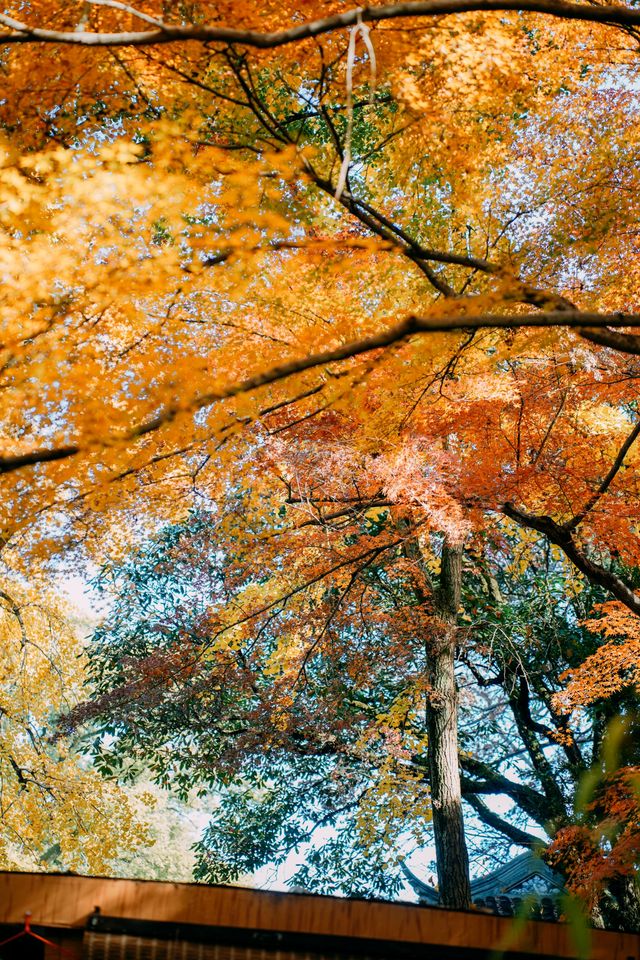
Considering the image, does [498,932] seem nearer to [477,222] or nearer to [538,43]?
[477,222]

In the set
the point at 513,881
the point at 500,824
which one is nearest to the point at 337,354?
the point at 500,824

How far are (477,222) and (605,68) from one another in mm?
1983

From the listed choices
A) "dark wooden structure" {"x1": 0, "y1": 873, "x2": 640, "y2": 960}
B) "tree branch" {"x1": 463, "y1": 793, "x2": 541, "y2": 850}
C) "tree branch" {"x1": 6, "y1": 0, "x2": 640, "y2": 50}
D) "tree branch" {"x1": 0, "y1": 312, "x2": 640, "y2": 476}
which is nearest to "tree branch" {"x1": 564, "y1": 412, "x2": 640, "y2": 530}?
"tree branch" {"x1": 0, "y1": 312, "x2": 640, "y2": 476}

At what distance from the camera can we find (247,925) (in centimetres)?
190

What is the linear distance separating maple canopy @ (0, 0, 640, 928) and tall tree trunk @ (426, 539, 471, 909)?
0.04 meters

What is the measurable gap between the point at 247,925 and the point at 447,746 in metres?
6.61

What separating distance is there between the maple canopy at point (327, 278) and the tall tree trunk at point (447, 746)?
4 centimetres

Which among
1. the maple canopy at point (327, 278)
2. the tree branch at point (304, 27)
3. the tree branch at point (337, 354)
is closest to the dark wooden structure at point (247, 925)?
the tree branch at point (337, 354)

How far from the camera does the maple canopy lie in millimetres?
4742

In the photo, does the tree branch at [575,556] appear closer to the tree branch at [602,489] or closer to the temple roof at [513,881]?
the tree branch at [602,489]

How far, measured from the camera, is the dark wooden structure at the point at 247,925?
1.89 m

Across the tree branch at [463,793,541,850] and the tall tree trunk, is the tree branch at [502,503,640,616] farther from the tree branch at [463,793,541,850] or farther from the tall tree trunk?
the tree branch at [463,793,541,850]

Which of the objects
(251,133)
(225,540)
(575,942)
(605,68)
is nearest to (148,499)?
(225,540)

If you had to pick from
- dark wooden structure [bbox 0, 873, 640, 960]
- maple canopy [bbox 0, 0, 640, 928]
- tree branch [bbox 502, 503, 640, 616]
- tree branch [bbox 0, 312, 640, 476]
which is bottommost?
dark wooden structure [bbox 0, 873, 640, 960]
